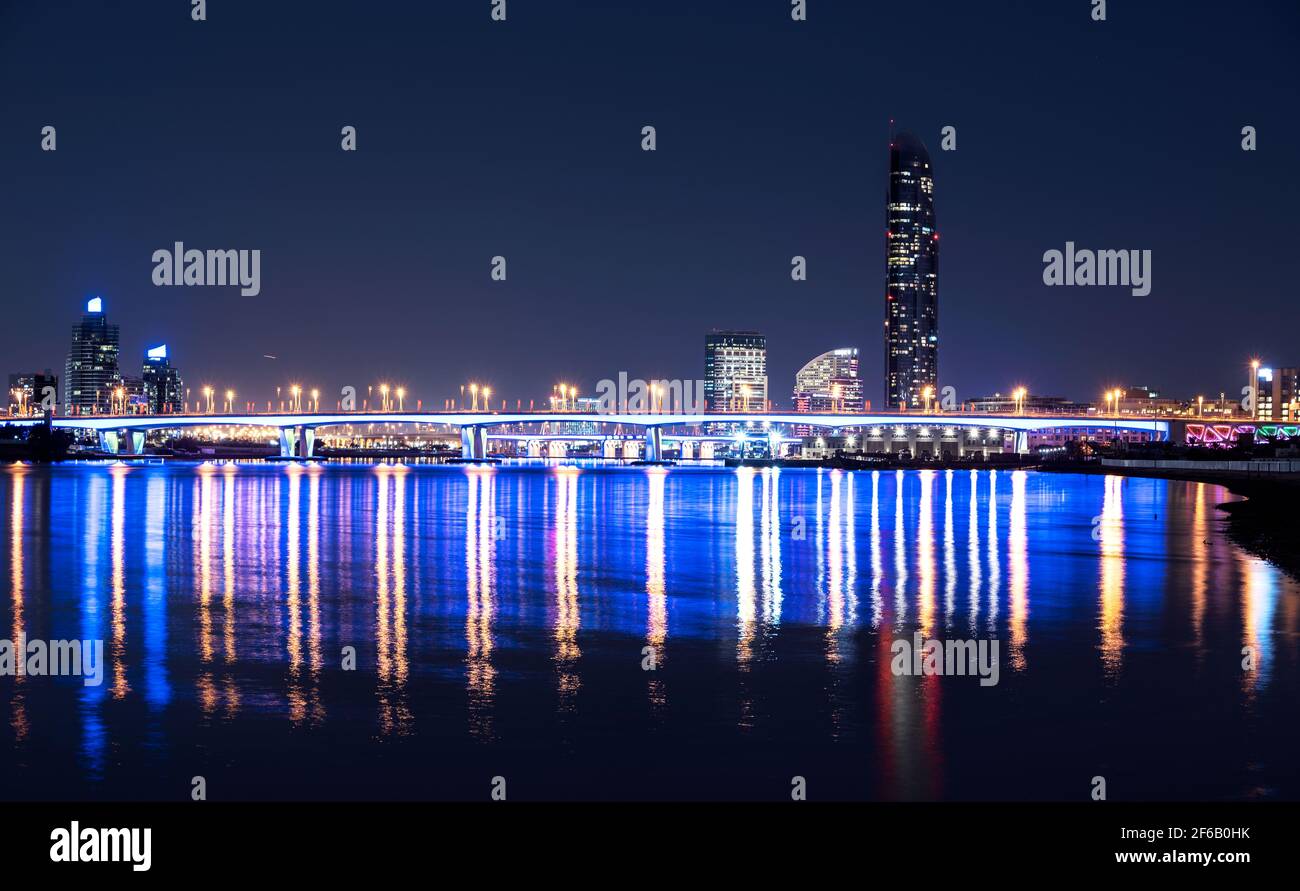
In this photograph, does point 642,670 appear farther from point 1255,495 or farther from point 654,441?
point 654,441

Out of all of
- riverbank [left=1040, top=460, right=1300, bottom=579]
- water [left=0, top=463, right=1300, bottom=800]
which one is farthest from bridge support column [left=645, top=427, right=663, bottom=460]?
water [left=0, top=463, right=1300, bottom=800]

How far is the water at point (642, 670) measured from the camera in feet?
47.2

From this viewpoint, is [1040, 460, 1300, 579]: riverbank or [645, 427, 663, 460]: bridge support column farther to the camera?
[645, 427, 663, 460]: bridge support column

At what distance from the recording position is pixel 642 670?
20859 mm

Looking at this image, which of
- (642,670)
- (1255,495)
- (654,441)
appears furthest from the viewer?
(654,441)

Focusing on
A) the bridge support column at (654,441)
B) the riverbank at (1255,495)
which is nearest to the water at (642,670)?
the riverbank at (1255,495)

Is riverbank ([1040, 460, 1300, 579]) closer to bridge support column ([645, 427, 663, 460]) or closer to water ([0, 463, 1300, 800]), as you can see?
water ([0, 463, 1300, 800])

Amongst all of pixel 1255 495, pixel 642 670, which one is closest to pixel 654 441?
pixel 1255 495

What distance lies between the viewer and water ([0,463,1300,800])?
1440cm

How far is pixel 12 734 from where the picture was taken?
1606cm

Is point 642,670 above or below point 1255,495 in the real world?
Result: below

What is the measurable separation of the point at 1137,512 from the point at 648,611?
149 ft
